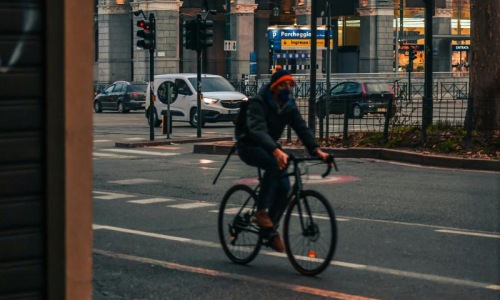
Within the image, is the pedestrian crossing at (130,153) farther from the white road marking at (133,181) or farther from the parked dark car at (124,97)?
the parked dark car at (124,97)

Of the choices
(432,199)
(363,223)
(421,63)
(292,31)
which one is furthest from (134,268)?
(421,63)

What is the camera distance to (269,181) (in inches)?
341

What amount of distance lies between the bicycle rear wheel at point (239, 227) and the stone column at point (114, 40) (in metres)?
59.7

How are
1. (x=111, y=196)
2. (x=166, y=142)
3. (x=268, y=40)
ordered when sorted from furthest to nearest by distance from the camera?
(x=268, y=40) < (x=166, y=142) < (x=111, y=196)

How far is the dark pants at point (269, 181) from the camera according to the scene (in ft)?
28.2

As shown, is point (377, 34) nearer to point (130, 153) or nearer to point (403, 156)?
point (130, 153)

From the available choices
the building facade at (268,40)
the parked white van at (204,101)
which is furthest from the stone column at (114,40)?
the parked white van at (204,101)

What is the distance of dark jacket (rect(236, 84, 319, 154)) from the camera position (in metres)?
8.45

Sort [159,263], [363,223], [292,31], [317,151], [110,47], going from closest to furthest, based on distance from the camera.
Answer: [317,151], [159,263], [363,223], [292,31], [110,47]

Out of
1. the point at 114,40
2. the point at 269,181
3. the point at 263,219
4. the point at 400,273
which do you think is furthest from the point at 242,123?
the point at 114,40

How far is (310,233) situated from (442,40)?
59888mm
